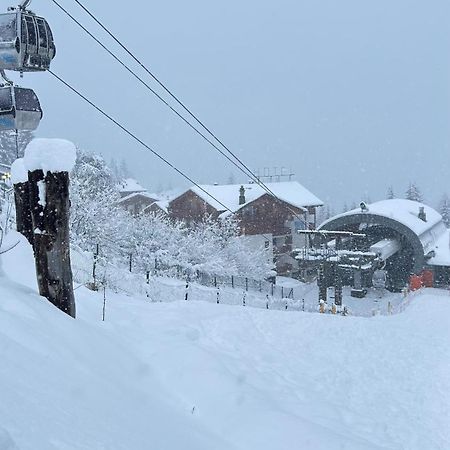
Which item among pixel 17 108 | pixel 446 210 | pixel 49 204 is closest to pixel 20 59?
pixel 17 108

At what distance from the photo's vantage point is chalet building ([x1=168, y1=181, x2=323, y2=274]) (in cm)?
4553

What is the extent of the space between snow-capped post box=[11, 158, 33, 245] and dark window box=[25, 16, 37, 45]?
6.28 ft

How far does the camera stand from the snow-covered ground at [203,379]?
311cm

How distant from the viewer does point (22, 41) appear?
22.6 feet

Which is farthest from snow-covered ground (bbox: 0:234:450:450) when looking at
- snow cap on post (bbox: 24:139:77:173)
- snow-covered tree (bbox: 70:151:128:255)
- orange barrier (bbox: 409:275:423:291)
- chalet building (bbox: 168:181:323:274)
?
chalet building (bbox: 168:181:323:274)

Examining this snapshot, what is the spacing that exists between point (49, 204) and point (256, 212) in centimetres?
4114

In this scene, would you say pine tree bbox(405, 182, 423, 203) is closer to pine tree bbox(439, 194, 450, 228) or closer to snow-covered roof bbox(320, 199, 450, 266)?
pine tree bbox(439, 194, 450, 228)

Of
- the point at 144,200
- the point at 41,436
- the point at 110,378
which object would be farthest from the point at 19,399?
the point at 144,200

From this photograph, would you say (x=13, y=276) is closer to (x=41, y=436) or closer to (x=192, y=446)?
(x=192, y=446)

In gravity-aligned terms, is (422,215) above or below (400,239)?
above

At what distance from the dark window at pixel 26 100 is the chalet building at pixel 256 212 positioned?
119ft

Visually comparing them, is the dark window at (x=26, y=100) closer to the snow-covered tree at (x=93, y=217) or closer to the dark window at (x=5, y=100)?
the dark window at (x=5, y=100)

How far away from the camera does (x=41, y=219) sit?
525 cm

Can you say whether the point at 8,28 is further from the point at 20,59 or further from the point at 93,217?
the point at 93,217
